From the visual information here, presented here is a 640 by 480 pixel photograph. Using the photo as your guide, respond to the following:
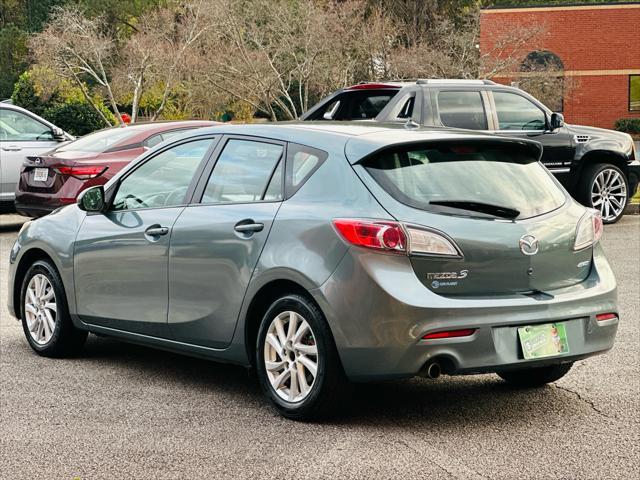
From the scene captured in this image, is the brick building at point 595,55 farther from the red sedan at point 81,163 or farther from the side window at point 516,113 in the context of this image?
the red sedan at point 81,163

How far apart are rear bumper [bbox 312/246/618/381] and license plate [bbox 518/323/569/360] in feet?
0.12

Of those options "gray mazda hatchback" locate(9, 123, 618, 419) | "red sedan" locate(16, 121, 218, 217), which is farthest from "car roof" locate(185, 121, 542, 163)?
"red sedan" locate(16, 121, 218, 217)

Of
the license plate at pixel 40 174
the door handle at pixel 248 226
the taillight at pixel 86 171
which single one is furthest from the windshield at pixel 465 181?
the license plate at pixel 40 174

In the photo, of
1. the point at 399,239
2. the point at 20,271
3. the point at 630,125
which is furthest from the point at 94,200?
the point at 630,125

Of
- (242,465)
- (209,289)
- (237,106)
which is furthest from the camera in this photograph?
(237,106)

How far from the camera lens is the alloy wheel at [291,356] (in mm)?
5859

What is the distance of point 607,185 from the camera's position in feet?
53.7

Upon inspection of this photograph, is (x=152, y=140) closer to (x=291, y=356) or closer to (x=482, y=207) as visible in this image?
(x=291, y=356)

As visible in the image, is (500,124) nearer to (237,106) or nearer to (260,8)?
(260,8)

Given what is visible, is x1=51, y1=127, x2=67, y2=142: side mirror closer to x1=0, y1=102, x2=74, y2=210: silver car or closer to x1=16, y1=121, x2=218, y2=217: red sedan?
x1=0, y1=102, x2=74, y2=210: silver car

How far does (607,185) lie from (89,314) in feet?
34.7

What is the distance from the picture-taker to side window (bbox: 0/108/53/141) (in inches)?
676

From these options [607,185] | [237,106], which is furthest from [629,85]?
[607,185]

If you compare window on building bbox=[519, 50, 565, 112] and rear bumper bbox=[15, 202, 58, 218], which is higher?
rear bumper bbox=[15, 202, 58, 218]
